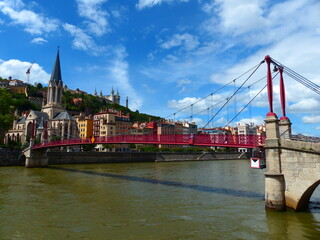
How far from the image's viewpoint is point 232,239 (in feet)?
25.9

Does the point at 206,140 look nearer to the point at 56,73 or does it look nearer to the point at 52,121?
the point at 52,121

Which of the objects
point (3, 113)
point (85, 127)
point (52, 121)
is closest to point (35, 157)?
point (3, 113)

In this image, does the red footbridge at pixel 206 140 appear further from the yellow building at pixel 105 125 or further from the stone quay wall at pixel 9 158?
the yellow building at pixel 105 125

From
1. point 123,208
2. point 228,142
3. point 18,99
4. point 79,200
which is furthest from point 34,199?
point 18,99

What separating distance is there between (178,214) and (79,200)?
5.81 metres

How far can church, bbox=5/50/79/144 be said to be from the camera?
227 ft

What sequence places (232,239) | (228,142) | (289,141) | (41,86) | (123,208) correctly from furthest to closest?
(41,86) → (228,142) → (123,208) → (289,141) → (232,239)

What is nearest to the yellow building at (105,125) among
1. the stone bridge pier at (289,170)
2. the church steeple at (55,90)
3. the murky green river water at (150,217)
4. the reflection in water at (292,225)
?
the church steeple at (55,90)

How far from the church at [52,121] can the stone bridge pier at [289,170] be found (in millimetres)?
59911

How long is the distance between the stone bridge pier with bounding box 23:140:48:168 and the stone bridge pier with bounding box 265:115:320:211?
107ft

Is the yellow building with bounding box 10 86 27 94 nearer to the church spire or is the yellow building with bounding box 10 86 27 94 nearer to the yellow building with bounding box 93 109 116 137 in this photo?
the church spire

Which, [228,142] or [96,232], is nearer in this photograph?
[96,232]

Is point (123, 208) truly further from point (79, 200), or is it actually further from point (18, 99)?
point (18, 99)

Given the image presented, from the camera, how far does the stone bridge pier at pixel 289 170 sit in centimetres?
948
